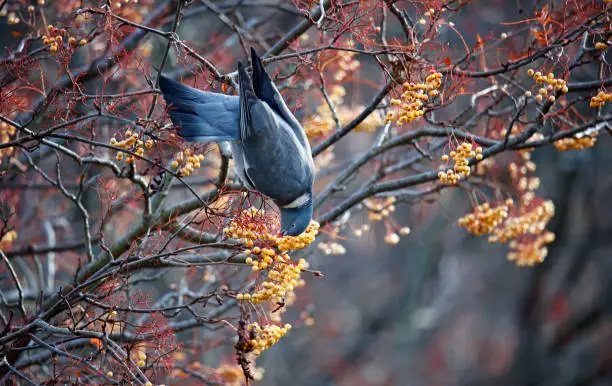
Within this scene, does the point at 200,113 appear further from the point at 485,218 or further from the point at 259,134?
the point at 485,218

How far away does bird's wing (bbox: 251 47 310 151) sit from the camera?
321cm

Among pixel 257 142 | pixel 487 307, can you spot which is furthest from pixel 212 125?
pixel 487 307

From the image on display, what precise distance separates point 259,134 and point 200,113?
13.4 inches

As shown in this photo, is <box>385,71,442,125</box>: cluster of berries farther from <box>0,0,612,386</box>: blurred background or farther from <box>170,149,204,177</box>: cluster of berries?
<box>170,149,204,177</box>: cluster of berries

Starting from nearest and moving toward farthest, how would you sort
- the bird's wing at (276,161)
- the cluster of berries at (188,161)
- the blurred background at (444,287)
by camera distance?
the cluster of berries at (188,161) → the bird's wing at (276,161) → the blurred background at (444,287)

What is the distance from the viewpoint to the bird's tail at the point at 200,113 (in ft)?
10.5

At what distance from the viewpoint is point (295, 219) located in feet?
11.5

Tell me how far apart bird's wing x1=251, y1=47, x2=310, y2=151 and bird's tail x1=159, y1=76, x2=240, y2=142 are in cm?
19

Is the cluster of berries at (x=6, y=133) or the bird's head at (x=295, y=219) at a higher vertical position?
the cluster of berries at (x=6, y=133)

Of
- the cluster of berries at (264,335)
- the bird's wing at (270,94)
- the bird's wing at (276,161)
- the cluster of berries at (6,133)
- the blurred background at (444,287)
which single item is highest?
the blurred background at (444,287)

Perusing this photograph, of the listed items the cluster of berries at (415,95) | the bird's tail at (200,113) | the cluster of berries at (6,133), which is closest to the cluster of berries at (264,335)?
the bird's tail at (200,113)

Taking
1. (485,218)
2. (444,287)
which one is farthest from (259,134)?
(444,287)

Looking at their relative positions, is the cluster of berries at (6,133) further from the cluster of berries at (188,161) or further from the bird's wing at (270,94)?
the bird's wing at (270,94)

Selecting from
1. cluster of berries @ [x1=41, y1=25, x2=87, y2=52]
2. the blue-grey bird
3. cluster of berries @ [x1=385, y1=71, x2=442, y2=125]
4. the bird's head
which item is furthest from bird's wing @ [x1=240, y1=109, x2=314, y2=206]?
cluster of berries @ [x1=41, y1=25, x2=87, y2=52]
